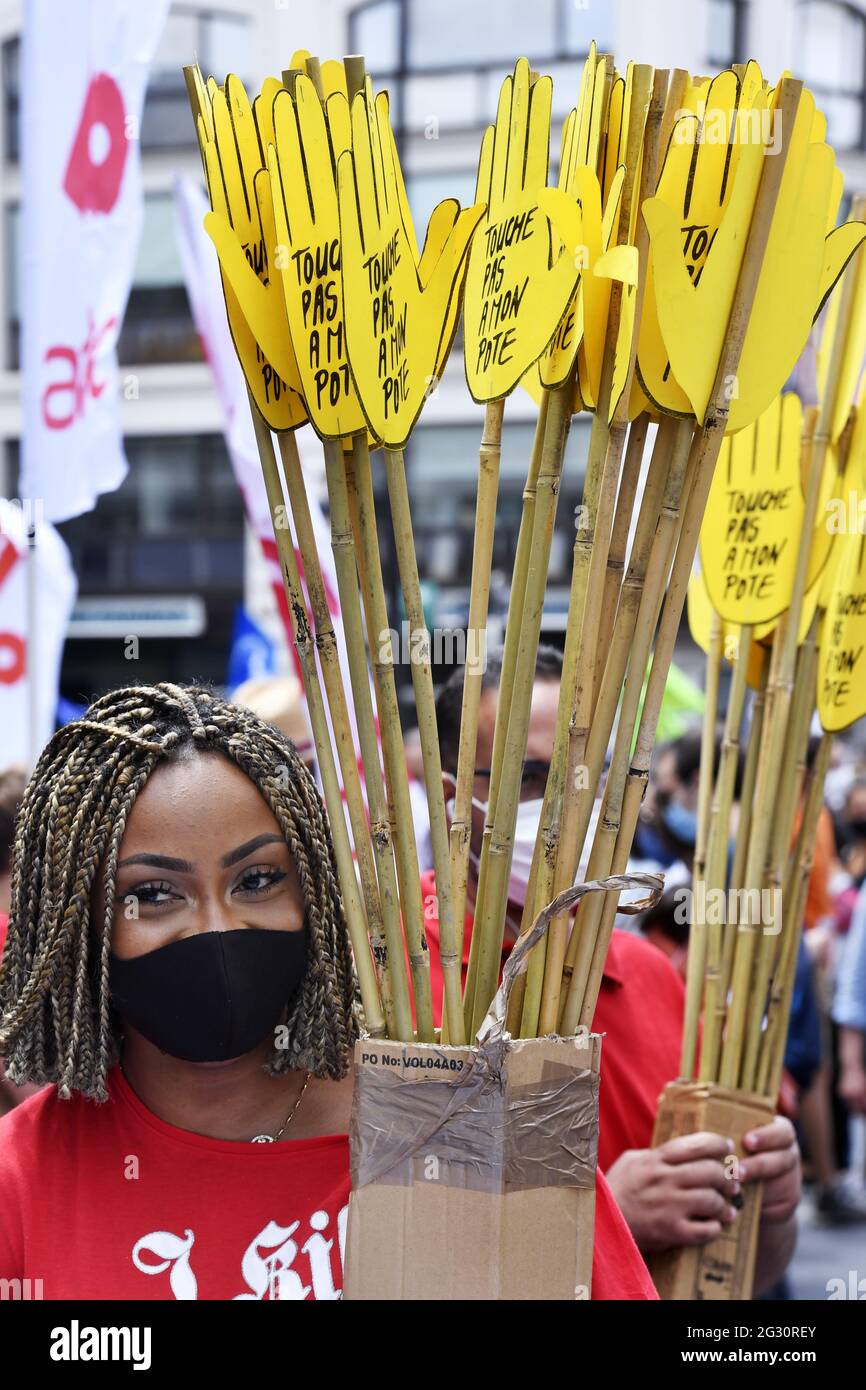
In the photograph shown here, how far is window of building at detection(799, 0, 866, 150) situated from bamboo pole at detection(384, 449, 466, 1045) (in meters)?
20.2

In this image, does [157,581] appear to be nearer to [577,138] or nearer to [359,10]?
[359,10]

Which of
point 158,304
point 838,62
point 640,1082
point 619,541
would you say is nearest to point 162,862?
point 619,541

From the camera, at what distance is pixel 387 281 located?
1.50m

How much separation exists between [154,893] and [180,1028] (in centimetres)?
14

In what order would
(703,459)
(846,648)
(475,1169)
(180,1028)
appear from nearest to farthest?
(475,1169) < (703,459) < (180,1028) < (846,648)

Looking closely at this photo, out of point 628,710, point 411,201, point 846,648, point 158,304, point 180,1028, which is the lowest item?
point 180,1028

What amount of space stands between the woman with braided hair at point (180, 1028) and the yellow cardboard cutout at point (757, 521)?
798mm

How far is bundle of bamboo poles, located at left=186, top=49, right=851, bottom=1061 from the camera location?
4.88 feet

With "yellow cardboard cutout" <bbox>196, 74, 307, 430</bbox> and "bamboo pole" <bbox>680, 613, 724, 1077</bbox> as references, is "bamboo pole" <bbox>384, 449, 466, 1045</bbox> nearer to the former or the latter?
"yellow cardboard cutout" <bbox>196, 74, 307, 430</bbox>

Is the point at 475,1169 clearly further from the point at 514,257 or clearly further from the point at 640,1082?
the point at 640,1082
